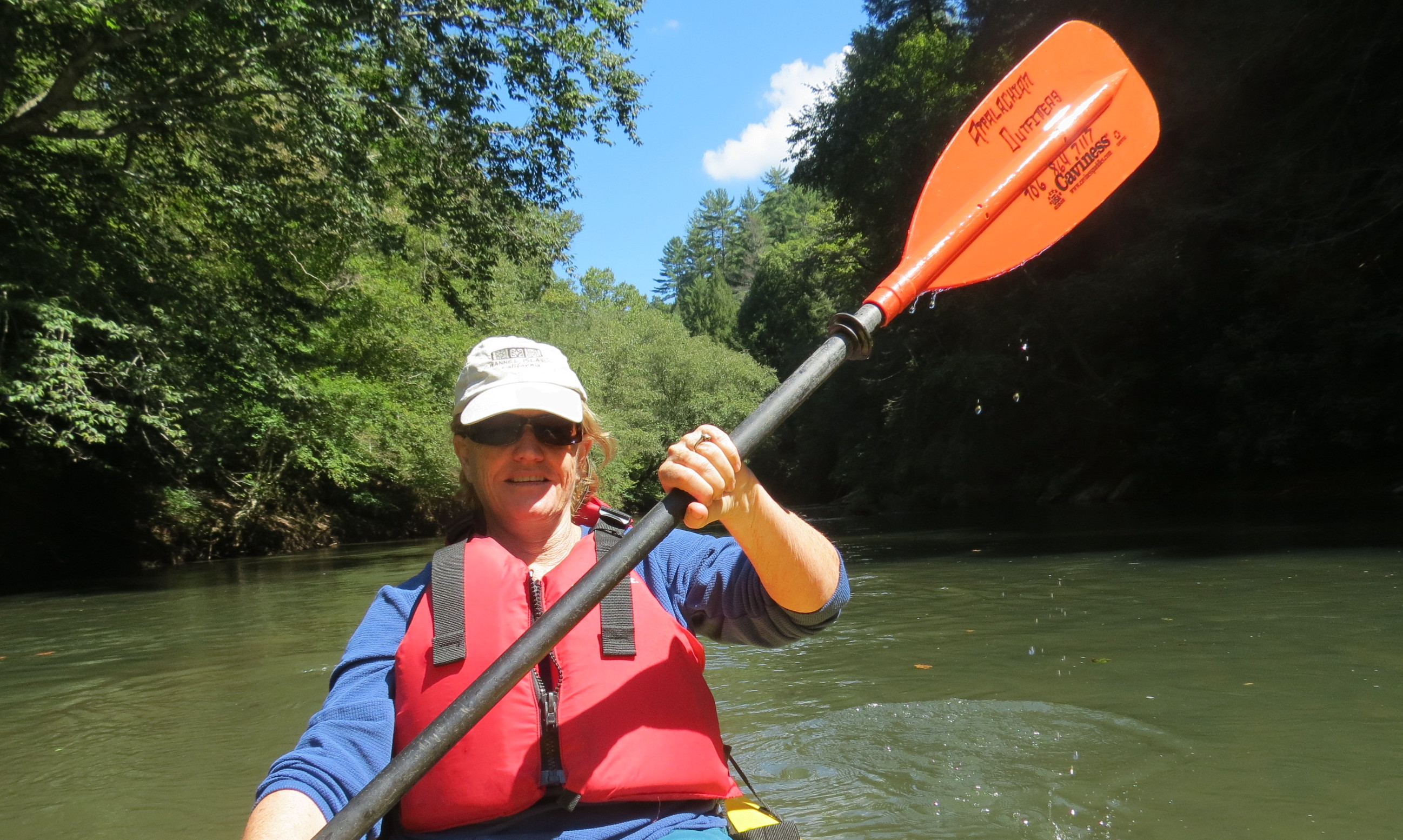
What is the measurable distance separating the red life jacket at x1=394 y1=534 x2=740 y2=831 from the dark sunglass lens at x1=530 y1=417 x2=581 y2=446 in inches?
7.9

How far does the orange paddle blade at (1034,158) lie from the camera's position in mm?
2236

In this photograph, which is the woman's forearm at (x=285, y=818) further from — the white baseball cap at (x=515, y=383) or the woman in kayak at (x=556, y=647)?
the white baseball cap at (x=515, y=383)

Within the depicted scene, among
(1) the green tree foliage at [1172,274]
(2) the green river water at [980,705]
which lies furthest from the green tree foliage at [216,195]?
(1) the green tree foliage at [1172,274]

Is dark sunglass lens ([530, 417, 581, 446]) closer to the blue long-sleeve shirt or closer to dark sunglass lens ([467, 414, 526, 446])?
dark sunglass lens ([467, 414, 526, 446])

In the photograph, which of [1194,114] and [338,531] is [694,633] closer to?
[1194,114]

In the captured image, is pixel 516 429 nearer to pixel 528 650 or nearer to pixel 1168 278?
pixel 528 650

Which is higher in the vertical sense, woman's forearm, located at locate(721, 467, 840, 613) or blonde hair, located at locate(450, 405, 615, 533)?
blonde hair, located at locate(450, 405, 615, 533)

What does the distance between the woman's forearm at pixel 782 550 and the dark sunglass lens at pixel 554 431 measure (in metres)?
0.33

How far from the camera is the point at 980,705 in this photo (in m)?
3.95

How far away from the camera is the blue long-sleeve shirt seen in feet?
4.96

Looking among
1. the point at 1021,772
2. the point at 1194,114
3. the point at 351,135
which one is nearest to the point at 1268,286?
the point at 1194,114

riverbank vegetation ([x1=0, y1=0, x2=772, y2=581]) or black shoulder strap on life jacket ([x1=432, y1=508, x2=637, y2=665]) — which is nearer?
black shoulder strap on life jacket ([x1=432, y1=508, x2=637, y2=665])

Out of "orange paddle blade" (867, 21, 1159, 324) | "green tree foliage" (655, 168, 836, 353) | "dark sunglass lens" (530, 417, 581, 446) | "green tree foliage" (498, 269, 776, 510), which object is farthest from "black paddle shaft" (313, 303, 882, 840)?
"green tree foliage" (655, 168, 836, 353)

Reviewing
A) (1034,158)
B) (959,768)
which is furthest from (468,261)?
(1034,158)
